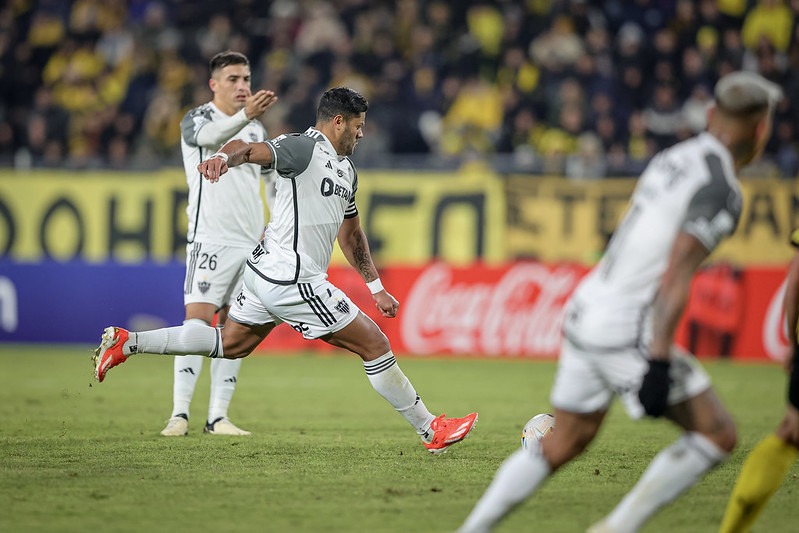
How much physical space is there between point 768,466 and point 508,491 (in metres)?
1.36

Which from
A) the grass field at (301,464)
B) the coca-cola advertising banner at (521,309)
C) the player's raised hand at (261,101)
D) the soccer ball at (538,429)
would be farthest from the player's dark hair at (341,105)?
the coca-cola advertising banner at (521,309)

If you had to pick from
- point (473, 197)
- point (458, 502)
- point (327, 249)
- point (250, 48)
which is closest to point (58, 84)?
point (250, 48)

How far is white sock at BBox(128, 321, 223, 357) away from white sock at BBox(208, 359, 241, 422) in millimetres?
1193

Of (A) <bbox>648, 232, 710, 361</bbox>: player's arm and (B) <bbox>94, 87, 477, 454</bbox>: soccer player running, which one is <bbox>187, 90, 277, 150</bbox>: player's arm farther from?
(A) <bbox>648, 232, 710, 361</bbox>: player's arm

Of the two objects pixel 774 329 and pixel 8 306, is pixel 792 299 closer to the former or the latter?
pixel 774 329

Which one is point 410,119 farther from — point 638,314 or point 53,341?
point 638,314

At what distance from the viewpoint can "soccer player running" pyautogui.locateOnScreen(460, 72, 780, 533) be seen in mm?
5039

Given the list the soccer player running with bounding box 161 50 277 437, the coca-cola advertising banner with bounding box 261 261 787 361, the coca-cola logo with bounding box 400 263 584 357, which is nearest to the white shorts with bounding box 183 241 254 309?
the soccer player running with bounding box 161 50 277 437

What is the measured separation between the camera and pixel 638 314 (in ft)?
17.0

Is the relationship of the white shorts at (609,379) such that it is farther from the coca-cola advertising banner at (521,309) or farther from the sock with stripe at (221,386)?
the coca-cola advertising banner at (521,309)

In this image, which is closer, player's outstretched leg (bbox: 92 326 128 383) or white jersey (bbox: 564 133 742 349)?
white jersey (bbox: 564 133 742 349)

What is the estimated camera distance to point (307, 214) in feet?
25.6

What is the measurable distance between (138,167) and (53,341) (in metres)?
3.23

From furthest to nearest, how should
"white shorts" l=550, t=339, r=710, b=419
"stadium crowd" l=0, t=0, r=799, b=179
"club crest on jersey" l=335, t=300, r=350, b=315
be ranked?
"stadium crowd" l=0, t=0, r=799, b=179
"club crest on jersey" l=335, t=300, r=350, b=315
"white shorts" l=550, t=339, r=710, b=419
